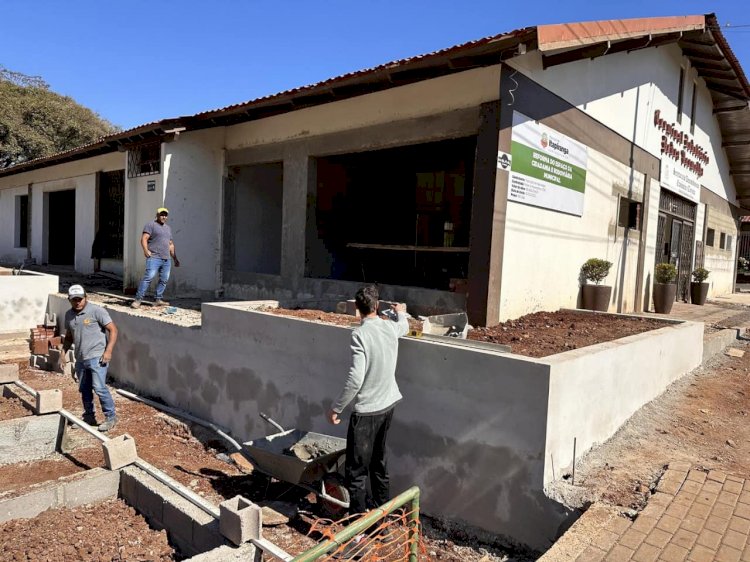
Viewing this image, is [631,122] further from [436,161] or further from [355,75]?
[355,75]

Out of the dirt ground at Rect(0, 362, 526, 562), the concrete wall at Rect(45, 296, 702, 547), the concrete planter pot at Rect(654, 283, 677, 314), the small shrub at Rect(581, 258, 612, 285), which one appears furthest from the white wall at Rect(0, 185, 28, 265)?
the concrete planter pot at Rect(654, 283, 677, 314)

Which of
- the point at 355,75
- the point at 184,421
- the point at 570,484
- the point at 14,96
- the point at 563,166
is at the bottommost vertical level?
the point at 184,421

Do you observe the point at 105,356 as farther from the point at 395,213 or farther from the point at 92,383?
the point at 395,213

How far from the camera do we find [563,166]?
824 cm

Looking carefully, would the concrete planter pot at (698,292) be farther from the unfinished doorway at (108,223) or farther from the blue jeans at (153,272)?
the unfinished doorway at (108,223)

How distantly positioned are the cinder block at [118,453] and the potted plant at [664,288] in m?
10.5

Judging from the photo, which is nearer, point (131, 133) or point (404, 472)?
point (404, 472)

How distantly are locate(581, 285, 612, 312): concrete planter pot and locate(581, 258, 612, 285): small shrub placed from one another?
0.18 metres

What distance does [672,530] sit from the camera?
3.33 m

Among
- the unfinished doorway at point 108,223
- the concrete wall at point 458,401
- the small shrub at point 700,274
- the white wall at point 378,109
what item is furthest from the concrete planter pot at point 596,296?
the unfinished doorway at point 108,223

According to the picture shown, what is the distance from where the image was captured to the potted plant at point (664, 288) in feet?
36.6

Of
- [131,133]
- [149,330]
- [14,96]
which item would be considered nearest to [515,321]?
[149,330]

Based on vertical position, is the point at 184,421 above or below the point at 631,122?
below

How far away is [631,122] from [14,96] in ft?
94.3
